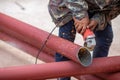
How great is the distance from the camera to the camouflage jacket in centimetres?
138

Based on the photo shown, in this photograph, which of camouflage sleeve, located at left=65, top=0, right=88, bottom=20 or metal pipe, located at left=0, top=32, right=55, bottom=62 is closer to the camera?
camouflage sleeve, located at left=65, top=0, right=88, bottom=20

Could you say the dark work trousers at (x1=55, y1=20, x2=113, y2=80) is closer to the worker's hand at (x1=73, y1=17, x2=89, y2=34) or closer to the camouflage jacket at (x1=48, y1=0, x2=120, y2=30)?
the camouflage jacket at (x1=48, y1=0, x2=120, y2=30)

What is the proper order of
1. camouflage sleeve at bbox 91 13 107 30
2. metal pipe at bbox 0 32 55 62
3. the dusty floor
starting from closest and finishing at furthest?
1. camouflage sleeve at bbox 91 13 107 30
2. metal pipe at bbox 0 32 55 62
3. the dusty floor

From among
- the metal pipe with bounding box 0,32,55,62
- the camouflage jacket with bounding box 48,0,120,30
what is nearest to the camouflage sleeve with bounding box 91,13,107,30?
the camouflage jacket with bounding box 48,0,120,30

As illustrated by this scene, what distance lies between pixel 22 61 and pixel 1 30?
1.03ft

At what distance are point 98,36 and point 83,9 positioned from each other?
1.35 feet

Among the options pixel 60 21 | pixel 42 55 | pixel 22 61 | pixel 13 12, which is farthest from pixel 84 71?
pixel 13 12

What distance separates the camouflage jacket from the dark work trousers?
4 centimetres

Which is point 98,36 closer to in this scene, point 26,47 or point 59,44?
point 59,44

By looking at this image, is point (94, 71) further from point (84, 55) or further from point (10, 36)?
point (10, 36)

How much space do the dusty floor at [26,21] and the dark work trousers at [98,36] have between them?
52 cm

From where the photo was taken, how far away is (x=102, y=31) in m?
1.72

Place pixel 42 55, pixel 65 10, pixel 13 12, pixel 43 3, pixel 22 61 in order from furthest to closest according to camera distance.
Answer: pixel 43 3 → pixel 13 12 → pixel 22 61 → pixel 42 55 → pixel 65 10

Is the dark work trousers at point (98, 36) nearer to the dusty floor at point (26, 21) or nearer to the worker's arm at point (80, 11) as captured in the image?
the worker's arm at point (80, 11)
